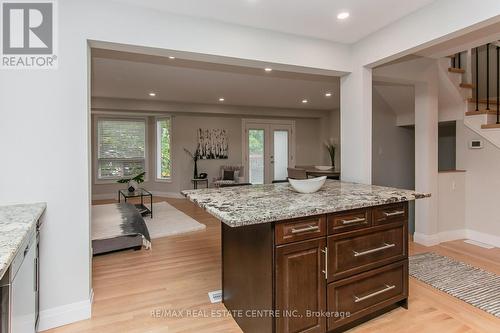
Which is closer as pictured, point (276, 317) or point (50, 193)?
point (276, 317)

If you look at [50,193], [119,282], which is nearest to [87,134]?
[50,193]

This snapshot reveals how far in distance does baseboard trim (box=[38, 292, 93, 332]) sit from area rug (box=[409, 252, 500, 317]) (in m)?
2.93

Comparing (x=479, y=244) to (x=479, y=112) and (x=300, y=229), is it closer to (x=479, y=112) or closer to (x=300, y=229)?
(x=479, y=112)

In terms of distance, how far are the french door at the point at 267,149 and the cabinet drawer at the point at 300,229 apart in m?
6.62

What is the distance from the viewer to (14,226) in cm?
146

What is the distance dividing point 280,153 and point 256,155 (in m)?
0.82

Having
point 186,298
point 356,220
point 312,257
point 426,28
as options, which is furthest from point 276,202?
point 426,28

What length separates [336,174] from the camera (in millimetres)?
5035

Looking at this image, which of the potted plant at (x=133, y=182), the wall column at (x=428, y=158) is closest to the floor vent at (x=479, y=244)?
the wall column at (x=428, y=158)


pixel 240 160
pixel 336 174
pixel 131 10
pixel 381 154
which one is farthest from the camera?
pixel 240 160

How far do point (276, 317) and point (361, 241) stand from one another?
0.76 meters

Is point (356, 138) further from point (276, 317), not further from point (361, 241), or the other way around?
point (276, 317)

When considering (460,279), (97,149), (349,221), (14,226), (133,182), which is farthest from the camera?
(97,149)

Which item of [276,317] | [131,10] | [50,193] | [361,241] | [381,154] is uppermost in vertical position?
[131,10]
